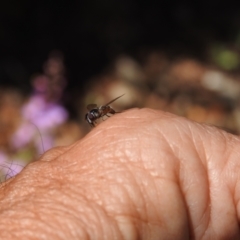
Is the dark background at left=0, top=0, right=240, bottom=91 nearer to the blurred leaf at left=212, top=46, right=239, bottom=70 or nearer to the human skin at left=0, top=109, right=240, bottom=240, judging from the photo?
the blurred leaf at left=212, top=46, right=239, bottom=70

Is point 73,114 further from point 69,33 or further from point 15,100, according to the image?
point 69,33

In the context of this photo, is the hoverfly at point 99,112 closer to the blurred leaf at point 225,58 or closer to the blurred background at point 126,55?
the blurred background at point 126,55

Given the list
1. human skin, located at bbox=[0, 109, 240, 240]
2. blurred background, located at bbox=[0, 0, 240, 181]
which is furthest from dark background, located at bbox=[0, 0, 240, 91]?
human skin, located at bbox=[0, 109, 240, 240]

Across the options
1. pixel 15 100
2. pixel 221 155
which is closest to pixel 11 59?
pixel 15 100

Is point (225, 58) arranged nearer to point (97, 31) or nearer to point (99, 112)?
point (97, 31)

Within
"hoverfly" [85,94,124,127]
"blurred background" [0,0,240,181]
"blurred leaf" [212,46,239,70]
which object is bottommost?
"hoverfly" [85,94,124,127]

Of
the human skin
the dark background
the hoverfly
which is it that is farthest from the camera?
the dark background
